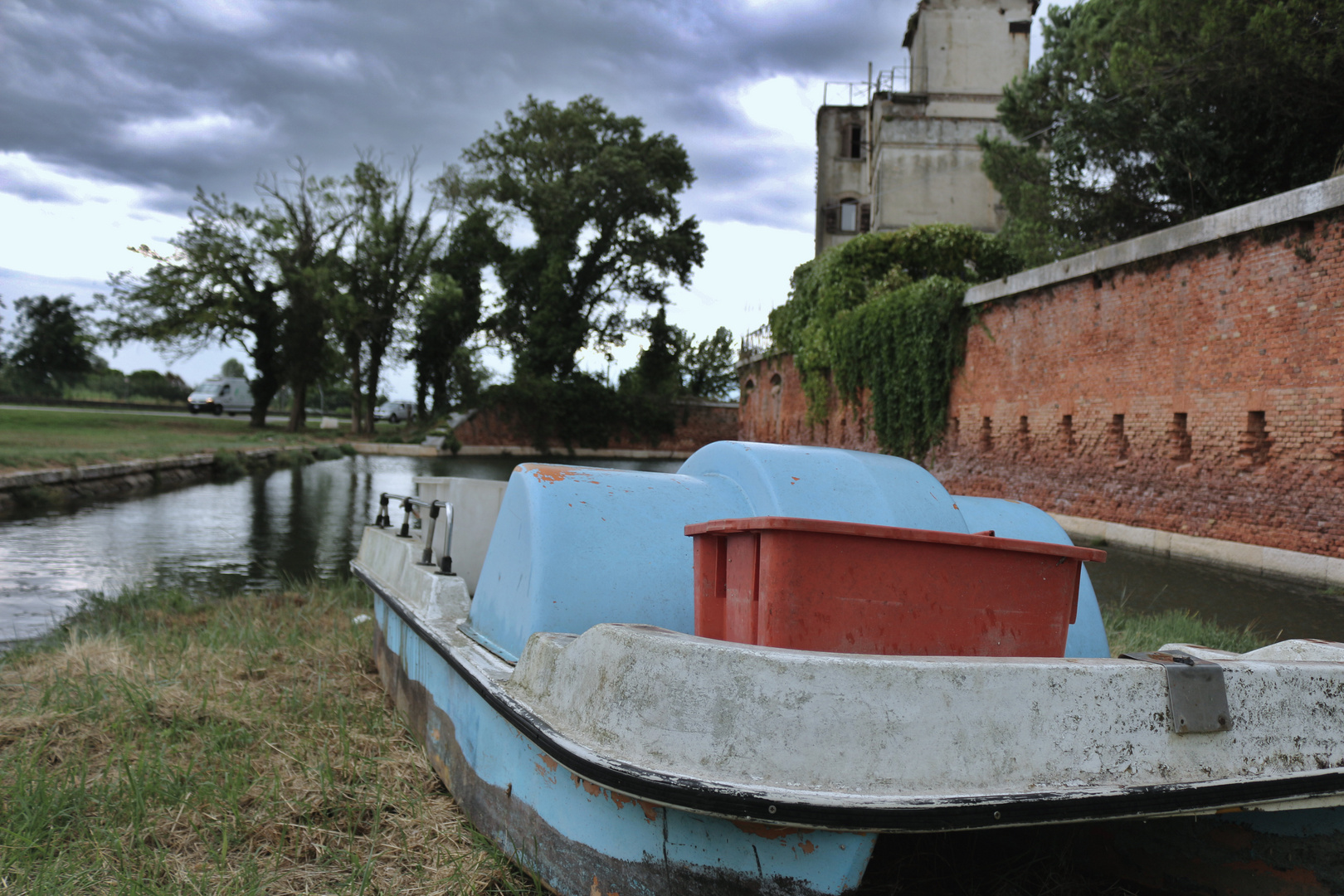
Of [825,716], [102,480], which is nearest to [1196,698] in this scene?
[825,716]

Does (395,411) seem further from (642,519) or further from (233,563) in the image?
(642,519)

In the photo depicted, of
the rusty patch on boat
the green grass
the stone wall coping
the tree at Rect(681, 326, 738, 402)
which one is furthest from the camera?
the tree at Rect(681, 326, 738, 402)

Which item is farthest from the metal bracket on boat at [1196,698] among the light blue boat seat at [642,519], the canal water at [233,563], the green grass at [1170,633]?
the canal water at [233,563]

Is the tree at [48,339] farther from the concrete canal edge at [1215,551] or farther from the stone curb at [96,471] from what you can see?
the concrete canal edge at [1215,551]

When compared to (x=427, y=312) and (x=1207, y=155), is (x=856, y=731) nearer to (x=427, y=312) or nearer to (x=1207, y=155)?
(x=1207, y=155)

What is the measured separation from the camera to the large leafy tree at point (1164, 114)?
10.5 meters

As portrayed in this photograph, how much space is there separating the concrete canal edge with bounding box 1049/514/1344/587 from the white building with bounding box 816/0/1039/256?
1792 cm

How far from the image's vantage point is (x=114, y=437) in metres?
21.0

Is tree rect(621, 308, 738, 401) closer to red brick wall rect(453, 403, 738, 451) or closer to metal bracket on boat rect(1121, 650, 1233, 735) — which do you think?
red brick wall rect(453, 403, 738, 451)

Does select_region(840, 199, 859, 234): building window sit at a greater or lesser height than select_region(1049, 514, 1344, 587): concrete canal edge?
greater

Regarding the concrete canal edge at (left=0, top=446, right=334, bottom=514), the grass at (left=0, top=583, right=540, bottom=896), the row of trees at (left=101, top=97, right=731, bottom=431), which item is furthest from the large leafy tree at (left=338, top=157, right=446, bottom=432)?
the grass at (left=0, top=583, right=540, bottom=896)

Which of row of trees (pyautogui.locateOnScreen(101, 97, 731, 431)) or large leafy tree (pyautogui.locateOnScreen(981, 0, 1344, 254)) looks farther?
row of trees (pyautogui.locateOnScreen(101, 97, 731, 431))

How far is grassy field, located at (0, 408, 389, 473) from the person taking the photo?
1459cm

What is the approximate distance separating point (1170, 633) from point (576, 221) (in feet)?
117
